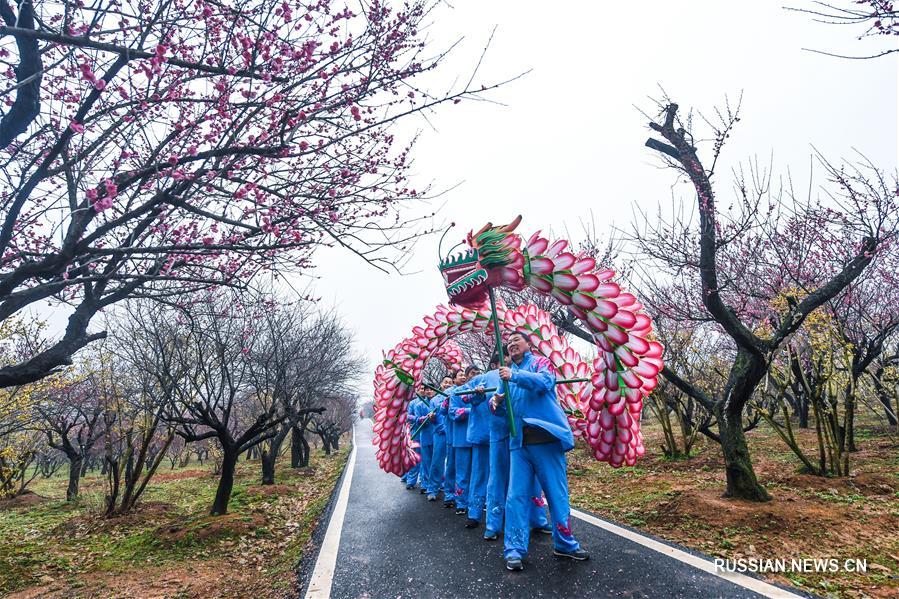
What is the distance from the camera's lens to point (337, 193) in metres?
4.46

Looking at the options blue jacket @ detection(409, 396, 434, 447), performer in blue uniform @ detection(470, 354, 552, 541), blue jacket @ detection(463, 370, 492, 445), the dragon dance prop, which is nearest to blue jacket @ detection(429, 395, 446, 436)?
blue jacket @ detection(409, 396, 434, 447)

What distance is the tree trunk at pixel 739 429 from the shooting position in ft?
18.7

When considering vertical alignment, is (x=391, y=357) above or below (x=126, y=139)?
below

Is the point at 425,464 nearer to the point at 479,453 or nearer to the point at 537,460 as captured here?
the point at 479,453

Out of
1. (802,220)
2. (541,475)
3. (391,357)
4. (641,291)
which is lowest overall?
(541,475)

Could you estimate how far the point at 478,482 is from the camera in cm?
598

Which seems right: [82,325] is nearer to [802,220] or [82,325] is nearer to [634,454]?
[634,454]

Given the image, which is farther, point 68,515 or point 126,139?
point 68,515

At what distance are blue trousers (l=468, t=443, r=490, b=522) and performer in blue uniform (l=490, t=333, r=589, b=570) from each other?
1.66 metres

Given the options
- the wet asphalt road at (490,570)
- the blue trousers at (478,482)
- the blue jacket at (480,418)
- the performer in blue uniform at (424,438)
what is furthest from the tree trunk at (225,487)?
the blue jacket at (480,418)

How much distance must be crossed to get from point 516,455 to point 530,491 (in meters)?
0.36

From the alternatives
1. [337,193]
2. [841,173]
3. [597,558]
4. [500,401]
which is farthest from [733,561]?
[841,173]

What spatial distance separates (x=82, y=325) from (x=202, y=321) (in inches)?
231

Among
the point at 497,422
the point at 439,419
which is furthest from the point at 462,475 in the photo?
the point at 497,422
